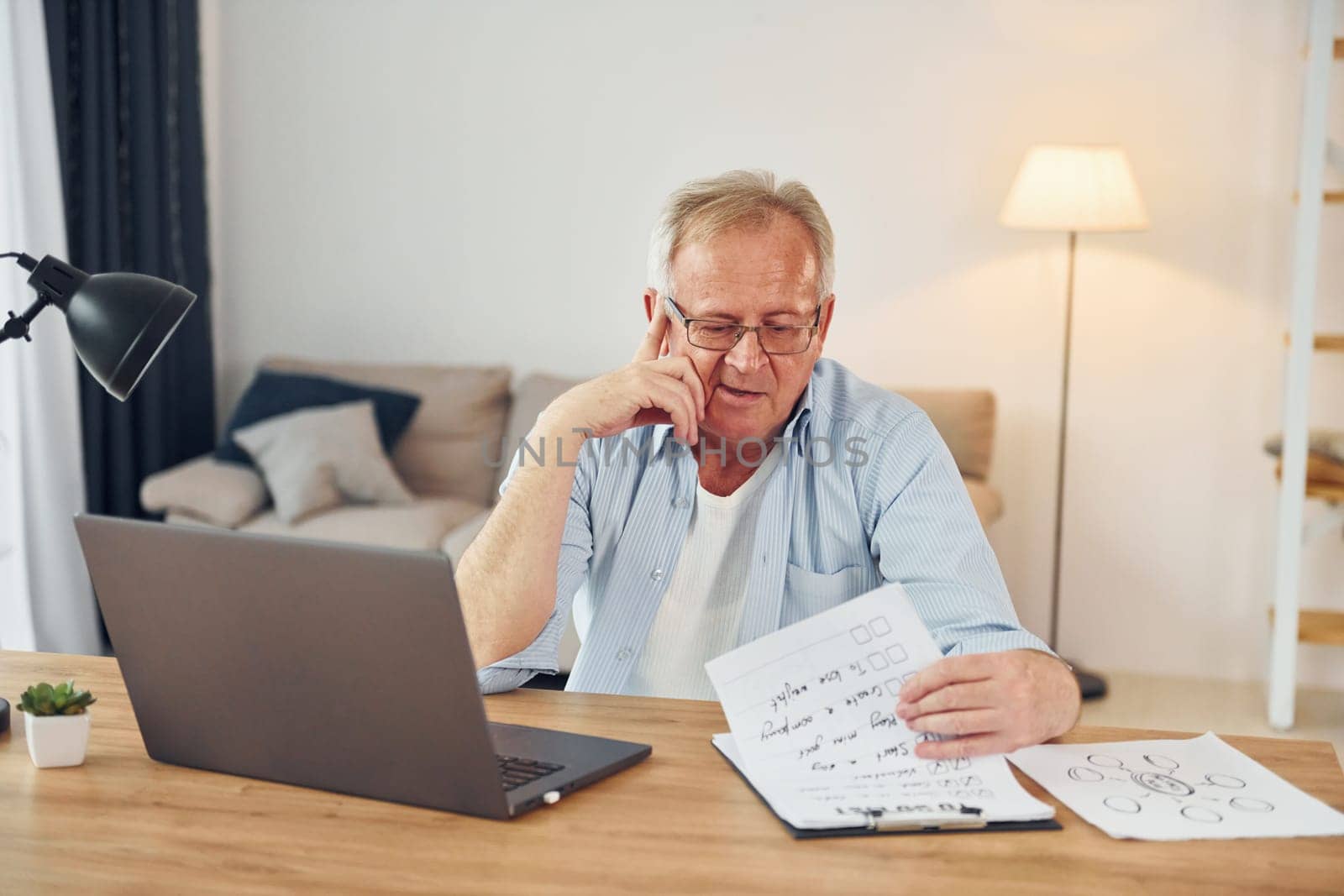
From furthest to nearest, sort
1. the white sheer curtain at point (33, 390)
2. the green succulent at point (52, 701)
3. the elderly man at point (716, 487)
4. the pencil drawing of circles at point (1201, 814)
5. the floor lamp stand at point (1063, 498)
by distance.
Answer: the floor lamp stand at point (1063, 498) → the white sheer curtain at point (33, 390) → the elderly man at point (716, 487) → the green succulent at point (52, 701) → the pencil drawing of circles at point (1201, 814)

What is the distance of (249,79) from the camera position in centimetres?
418

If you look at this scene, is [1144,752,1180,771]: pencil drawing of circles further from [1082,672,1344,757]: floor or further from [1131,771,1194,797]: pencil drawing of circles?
[1082,672,1344,757]: floor

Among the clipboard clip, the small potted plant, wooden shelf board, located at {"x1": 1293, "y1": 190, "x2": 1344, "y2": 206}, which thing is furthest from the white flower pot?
wooden shelf board, located at {"x1": 1293, "y1": 190, "x2": 1344, "y2": 206}

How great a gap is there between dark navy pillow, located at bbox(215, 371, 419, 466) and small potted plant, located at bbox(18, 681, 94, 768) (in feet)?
8.66

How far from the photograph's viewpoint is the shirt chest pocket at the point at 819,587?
1.60 meters

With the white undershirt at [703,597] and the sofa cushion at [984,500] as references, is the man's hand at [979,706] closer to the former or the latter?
the white undershirt at [703,597]

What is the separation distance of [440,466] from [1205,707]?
2.18 metres

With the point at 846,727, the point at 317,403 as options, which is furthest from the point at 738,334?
the point at 317,403

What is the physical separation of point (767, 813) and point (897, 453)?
0.64m

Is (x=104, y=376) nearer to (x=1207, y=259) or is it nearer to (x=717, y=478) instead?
(x=717, y=478)

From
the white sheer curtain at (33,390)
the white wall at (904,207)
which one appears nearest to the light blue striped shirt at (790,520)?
the white wall at (904,207)

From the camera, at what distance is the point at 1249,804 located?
106 centimetres

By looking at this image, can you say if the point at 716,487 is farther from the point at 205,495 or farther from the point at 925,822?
the point at 205,495

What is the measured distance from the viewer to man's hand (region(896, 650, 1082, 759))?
1.13 m
